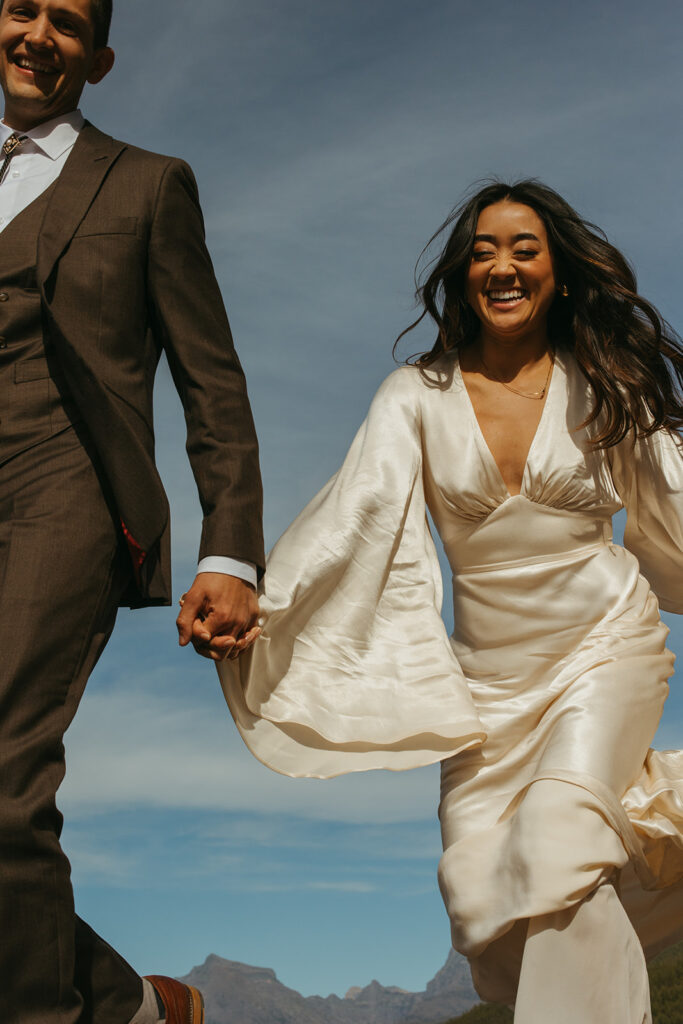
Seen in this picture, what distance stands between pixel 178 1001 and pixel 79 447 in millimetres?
1454

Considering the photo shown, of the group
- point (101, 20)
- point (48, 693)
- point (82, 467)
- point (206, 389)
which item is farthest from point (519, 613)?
point (101, 20)

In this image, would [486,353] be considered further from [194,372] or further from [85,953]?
[85,953]

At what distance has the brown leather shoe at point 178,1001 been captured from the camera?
3.55 m

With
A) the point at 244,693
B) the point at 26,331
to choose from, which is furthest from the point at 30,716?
the point at 244,693

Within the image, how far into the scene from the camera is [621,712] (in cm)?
430

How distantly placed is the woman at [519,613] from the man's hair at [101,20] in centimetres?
153

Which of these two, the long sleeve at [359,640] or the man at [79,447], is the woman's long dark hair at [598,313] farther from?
the man at [79,447]

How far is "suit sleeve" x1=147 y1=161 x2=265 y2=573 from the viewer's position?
3.64 m

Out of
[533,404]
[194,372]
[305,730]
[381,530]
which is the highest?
[194,372]

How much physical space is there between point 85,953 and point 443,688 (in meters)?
1.53

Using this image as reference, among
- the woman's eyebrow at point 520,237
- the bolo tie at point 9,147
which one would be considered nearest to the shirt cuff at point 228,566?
the bolo tie at point 9,147

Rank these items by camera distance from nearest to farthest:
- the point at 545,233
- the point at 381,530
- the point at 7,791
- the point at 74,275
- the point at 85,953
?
1. the point at 7,791
2. the point at 85,953
3. the point at 74,275
4. the point at 381,530
5. the point at 545,233

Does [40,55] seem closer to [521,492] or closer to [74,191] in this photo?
[74,191]

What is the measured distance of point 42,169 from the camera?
3.72 metres
